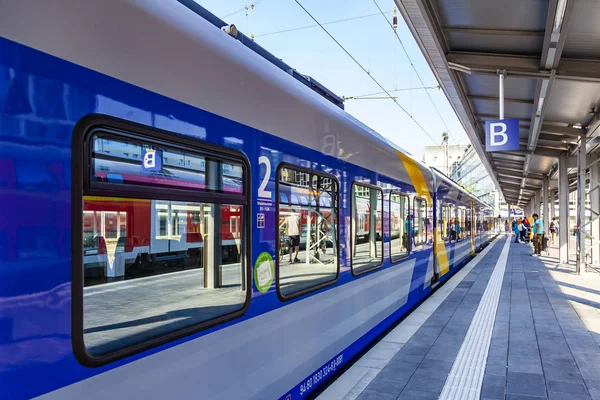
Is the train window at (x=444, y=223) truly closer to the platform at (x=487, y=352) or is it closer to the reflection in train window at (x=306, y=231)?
the platform at (x=487, y=352)

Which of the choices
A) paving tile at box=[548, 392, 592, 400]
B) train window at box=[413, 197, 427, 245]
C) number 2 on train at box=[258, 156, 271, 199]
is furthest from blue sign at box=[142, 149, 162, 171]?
train window at box=[413, 197, 427, 245]

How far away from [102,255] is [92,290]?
0.16 meters

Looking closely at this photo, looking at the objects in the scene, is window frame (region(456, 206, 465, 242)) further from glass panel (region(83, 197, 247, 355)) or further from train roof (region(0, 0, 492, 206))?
glass panel (region(83, 197, 247, 355))

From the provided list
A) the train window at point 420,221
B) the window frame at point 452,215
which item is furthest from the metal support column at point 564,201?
the train window at point 420,221

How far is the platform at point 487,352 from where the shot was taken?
4430 mm

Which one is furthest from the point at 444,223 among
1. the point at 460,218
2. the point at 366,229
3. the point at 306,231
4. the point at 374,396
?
the point at 306,231

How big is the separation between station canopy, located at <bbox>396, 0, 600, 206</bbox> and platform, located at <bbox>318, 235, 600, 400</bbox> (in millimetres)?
3877

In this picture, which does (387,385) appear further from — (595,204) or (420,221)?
(595,204)

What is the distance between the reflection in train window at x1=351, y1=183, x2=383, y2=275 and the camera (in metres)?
5.18

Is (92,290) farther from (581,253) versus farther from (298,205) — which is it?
(581,253)

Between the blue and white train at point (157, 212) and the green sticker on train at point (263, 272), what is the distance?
0.5 inches

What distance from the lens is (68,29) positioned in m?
1.95

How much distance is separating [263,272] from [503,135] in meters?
8.20

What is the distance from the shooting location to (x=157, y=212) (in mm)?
2471
